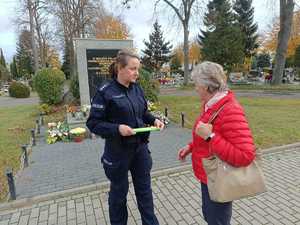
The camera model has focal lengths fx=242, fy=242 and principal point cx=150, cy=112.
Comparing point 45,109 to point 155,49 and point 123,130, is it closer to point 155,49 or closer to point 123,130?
point 123,130

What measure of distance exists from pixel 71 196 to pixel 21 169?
1683 mm

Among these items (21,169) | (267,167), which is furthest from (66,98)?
(267,167)

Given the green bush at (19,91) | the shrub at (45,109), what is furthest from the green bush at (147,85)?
the green bush at (19,91)

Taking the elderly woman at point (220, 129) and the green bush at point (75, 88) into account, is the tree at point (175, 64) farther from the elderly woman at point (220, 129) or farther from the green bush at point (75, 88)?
the elderly woman at point (220, 129)

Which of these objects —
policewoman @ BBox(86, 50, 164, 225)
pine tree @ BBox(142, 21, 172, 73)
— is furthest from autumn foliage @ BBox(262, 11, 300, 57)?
policewoman @ BBox(86, 50, 164, 225)

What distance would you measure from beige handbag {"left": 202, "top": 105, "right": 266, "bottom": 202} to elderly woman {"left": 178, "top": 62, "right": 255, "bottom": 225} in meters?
0.06

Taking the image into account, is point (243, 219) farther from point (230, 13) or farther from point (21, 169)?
point (230, 13)

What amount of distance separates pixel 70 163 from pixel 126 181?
2889 millimetres

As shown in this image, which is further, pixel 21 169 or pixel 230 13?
pixel 230 13

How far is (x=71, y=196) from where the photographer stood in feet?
12.2

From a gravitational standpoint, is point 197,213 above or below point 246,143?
below

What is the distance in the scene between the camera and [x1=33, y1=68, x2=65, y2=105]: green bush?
1144 cm

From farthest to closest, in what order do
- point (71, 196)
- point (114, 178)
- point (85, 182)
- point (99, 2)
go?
point (99, 2)
point (85, 182)
point (71, 196)
point (114, 178)

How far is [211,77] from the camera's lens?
1833 mm
